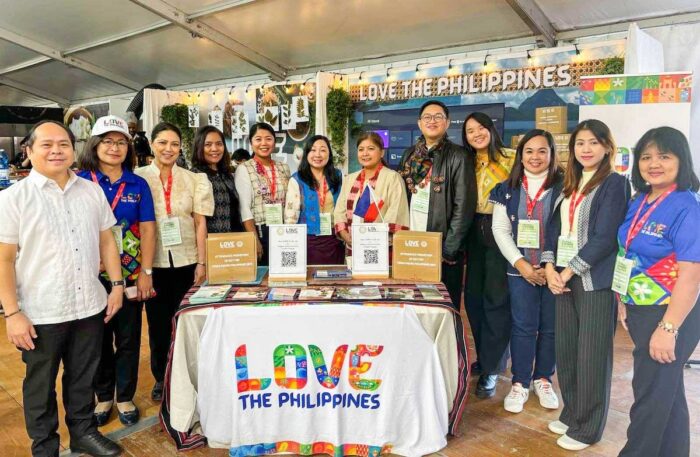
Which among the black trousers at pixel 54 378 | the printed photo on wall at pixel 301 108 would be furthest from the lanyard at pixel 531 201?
the printed photo on wall at pixel 301 108

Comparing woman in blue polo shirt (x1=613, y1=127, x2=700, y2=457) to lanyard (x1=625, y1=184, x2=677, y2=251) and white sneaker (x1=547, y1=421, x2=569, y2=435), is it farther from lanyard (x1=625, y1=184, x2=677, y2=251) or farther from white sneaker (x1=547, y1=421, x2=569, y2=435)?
white sneaker (x1=547, y1=421, x2=569, y2=435)

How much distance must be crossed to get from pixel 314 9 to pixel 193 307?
4449mm

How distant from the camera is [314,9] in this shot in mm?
5367

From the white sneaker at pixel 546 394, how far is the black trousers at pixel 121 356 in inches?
81.5

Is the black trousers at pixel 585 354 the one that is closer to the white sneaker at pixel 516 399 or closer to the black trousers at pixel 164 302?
the white sneaker at pixel 516 399

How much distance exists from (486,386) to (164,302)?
1795 mm

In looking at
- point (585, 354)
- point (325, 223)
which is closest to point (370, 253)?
point (325, 223)

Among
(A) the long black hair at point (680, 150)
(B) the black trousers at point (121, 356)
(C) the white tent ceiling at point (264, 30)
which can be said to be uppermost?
(C) the white tent ceiling at point (264, 30)

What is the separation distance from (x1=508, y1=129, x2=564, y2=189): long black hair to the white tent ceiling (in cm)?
286

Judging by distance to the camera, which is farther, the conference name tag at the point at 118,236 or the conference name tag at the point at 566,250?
the conference name tag at the point at 118,236

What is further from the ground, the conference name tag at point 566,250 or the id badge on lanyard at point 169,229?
the id badge on lanyard at point 169,229

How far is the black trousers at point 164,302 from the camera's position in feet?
7.98

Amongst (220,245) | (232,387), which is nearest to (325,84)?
(220,245)

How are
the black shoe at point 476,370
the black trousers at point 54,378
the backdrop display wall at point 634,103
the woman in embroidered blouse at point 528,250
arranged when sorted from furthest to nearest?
1. the backdrop display wall at point 634,103
2. the black shoe at point 476,370
3. the woman in embroidered blouse at point 528,250
4. the black trousers at point 54,378
